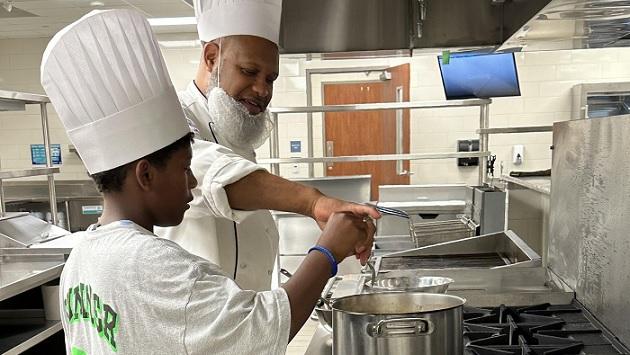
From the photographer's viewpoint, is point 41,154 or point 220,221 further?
point 41,154

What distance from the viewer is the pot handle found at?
719 millimetres

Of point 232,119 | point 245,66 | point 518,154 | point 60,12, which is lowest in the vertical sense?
point 518,154

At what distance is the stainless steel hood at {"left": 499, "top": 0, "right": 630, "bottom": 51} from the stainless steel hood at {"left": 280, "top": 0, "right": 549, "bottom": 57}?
0.13 meters

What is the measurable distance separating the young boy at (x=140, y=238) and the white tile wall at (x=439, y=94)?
357 cm

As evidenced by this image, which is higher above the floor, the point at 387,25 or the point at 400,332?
the point at 387,25

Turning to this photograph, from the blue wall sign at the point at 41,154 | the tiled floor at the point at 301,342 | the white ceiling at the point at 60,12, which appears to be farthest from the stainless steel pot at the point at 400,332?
the blue wall sign at the point at 41,154

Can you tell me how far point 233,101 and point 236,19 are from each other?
0.18m

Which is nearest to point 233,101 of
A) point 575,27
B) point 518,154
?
point 575,27

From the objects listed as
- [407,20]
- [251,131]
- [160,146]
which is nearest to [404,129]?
[407,20]

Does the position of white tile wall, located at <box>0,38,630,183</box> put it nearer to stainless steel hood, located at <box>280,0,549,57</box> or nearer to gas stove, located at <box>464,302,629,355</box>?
stainless steel hood, located at <box>280,0,549,57</box>

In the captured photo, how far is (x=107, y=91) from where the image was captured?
0.73m

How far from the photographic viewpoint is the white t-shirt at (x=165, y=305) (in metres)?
0.63

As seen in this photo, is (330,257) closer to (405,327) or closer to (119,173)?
(405,327)

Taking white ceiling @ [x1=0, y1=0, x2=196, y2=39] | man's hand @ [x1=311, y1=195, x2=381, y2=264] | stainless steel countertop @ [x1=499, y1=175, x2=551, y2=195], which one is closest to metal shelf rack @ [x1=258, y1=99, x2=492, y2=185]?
stainless steel countertop @ [x1=499, y1=175, x2=551, y2=195]
